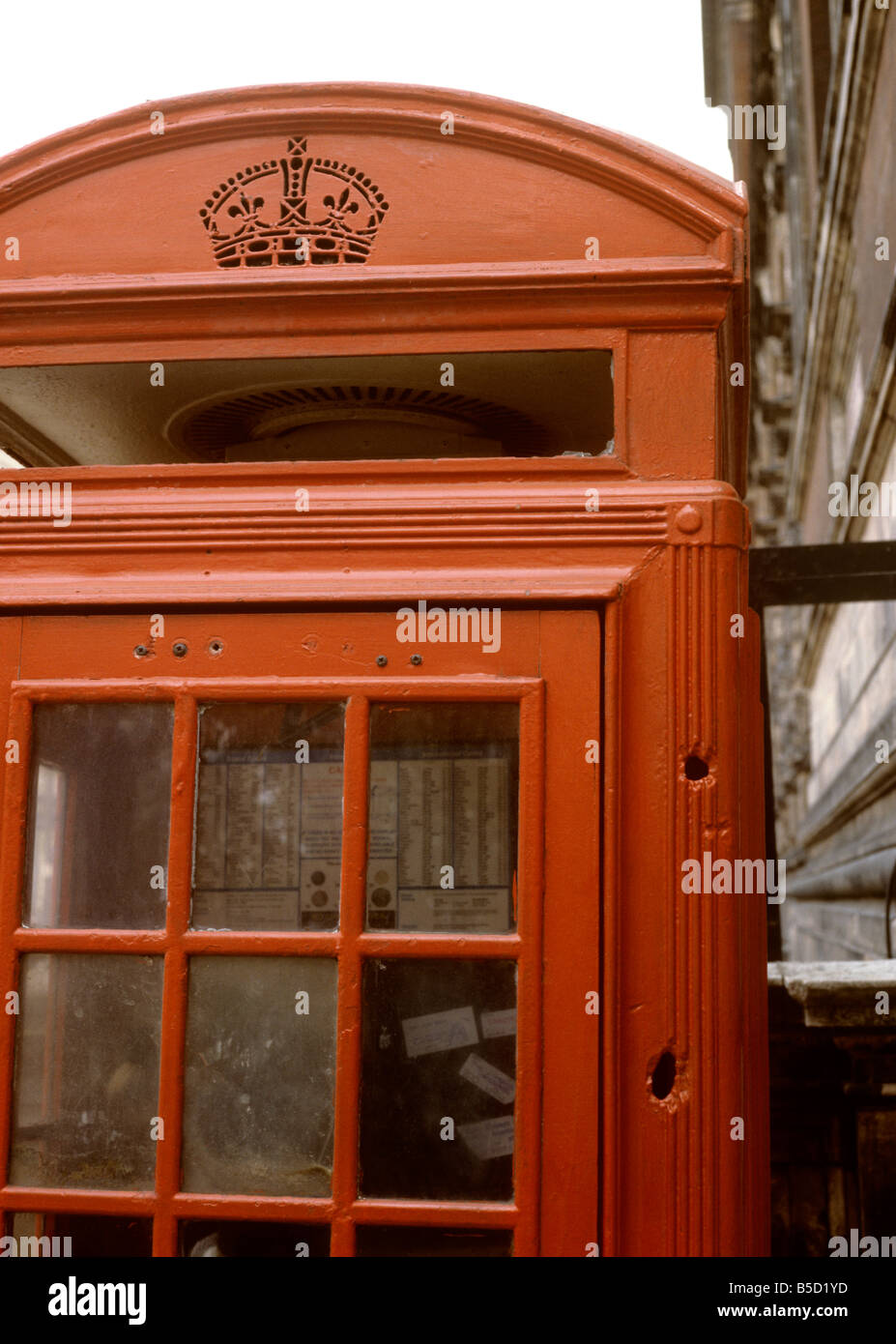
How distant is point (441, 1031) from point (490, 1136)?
0.19 metres

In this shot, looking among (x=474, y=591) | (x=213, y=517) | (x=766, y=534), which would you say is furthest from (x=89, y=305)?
(x=766, y=534)

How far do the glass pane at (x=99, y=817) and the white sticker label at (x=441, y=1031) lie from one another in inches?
19.0

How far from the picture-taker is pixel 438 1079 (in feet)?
6.60

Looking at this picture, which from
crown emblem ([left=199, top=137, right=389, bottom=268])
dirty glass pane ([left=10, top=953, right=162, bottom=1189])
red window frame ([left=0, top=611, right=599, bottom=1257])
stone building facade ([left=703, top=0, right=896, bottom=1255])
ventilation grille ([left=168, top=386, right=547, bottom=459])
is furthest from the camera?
stone building facade ([left=703, top=0, right=896, bottom=1255])

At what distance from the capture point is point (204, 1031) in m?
2.06

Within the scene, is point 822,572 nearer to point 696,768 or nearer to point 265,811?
point 696,768

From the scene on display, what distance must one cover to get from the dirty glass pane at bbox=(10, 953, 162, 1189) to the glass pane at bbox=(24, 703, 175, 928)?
0.09 metres

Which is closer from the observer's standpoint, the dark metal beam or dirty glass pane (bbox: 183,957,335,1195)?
dirty glass pane (bbox: 183,957,335,1195)

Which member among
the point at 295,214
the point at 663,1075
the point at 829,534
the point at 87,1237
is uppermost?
the point at 829,534

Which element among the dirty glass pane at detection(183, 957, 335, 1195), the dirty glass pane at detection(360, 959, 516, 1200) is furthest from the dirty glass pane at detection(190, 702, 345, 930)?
the dirty glass pane at detection(360, 959, 516, 1200)

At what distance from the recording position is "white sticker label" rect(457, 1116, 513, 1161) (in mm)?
1988

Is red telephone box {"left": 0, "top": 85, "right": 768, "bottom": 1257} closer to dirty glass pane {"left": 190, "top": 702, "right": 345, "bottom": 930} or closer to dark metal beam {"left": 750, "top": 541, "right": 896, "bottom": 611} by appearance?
dirty glass pane {"left": 190, "top": 702, "right": 345, "bottom": 930}

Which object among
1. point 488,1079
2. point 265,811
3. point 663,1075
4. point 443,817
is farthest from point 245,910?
point 663,1075
